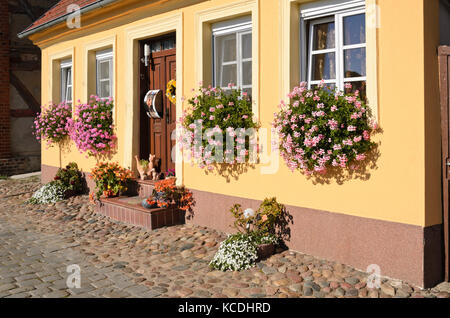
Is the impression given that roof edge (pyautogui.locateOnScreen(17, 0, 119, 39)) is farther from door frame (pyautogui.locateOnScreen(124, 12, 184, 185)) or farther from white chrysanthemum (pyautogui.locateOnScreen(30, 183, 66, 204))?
white chrysanthemum (pyautogui.locateOnScreen(30, 183, 66, 204))

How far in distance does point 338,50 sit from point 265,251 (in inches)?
96.1

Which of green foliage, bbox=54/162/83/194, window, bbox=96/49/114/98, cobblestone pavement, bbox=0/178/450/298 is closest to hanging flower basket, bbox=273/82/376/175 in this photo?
cobblestone pavement, bbox=0/178/450/298

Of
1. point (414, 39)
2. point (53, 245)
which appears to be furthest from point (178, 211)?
point (414, 39)

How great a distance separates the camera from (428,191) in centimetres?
438

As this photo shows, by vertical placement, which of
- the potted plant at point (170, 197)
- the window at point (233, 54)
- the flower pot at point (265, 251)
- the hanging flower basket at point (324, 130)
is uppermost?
the window at point (233, 54)

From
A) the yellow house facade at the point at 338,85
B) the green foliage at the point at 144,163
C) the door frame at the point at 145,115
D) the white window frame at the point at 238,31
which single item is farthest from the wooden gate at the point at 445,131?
the green foliage at the point at 144,163

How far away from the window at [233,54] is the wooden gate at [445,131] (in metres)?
2.49

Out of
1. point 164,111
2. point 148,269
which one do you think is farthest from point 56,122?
point 148,269

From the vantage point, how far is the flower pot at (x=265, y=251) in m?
5.18

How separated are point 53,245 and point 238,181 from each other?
8.54ft

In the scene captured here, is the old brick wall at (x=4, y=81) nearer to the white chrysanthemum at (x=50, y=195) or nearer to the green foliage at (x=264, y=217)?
the white chrysanthemum at (x=50, y=195)

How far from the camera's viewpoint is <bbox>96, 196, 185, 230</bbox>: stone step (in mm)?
6621

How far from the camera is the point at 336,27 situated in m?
5.22
